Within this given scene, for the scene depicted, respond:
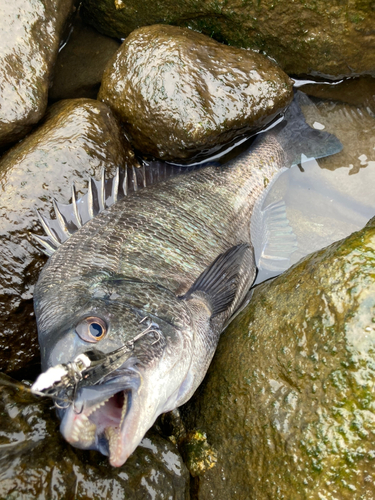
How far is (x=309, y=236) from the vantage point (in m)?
3.93

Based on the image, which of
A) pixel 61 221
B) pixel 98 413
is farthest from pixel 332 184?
Answer: pixel 98 413

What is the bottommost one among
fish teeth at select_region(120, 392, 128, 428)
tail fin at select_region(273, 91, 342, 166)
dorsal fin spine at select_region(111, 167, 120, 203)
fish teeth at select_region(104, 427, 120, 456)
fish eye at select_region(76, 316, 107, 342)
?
tail fin at select_region(273, 91, 342, 166)

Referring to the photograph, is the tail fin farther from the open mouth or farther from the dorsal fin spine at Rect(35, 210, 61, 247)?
the open mouth

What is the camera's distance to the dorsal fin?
10.2 ft

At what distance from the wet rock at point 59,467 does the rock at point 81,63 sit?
329 cm

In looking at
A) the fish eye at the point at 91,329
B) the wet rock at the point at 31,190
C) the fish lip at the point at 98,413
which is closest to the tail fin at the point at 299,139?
the wet rock at the point at 31,190

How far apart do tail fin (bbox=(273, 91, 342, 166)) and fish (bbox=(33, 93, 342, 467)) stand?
10 mm

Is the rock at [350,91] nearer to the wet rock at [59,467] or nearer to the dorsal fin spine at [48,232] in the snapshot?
the dorsal fin spine at [48,232]

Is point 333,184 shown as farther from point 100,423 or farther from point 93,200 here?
point 100,423

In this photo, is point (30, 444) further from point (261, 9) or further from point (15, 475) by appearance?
point (261, 9)

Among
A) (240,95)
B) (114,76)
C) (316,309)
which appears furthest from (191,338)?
(114,76)

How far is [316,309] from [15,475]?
194 centimetres

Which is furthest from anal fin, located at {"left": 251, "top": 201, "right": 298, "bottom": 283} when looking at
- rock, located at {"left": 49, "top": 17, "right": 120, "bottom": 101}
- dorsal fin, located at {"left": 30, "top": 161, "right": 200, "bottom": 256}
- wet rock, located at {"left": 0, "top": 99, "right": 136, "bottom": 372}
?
rock, located at {"left": 49, "top": 17, "right": 120, "bottom": 101}

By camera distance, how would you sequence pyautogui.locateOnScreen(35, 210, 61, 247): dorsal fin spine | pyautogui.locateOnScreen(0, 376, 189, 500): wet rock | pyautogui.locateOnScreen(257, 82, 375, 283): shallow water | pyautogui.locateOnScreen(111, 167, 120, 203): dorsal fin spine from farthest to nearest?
pyautogui.locateOnScreen(257, 82, 375, 283): shallow water → pyautogui.locateOnScreen(111, 167, 120, 203): dorsal fin spine → pyautogui.locateOnScreen(35, 210, 61, 247): dorsal fin spine → pyautogui.locateOnScreen(0, 376, 189, 500): wet rock
